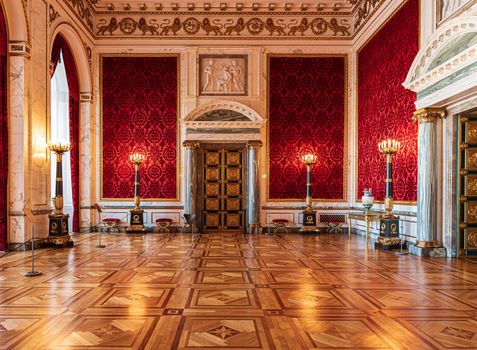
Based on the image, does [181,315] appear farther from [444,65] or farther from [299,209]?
[299,209]

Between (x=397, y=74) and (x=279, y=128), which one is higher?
(x=397, y=74)

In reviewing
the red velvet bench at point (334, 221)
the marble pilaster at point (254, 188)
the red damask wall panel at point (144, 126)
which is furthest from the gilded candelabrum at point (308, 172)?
the red damask wall panel at point (144, 126)

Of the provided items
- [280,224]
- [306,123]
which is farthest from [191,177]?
[306,123]

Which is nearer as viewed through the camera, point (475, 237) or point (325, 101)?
point (475, 237)

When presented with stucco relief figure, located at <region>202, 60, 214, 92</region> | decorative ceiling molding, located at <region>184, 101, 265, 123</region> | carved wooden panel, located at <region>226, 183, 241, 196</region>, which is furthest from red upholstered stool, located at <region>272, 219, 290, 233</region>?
stucco relief figure, located at <region>202, 60, 214, 92</region>

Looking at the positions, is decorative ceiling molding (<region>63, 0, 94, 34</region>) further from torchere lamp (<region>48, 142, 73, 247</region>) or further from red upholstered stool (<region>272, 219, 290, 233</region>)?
red upholstered stool (<region>272, 219, 290, 233</region>)

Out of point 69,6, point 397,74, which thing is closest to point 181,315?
point 397,74

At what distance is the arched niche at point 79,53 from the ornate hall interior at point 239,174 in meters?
0.05

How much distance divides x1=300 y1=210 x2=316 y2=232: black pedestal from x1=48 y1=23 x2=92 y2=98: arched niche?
756 centimetres

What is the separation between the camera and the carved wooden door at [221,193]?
12.8 meters

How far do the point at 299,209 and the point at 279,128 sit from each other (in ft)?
8.53

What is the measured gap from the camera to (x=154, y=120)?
12.8 m

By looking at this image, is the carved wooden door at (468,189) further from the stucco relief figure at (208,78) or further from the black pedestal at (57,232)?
the black pedestal at (57,232)

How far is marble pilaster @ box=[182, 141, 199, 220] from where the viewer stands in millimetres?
12359
